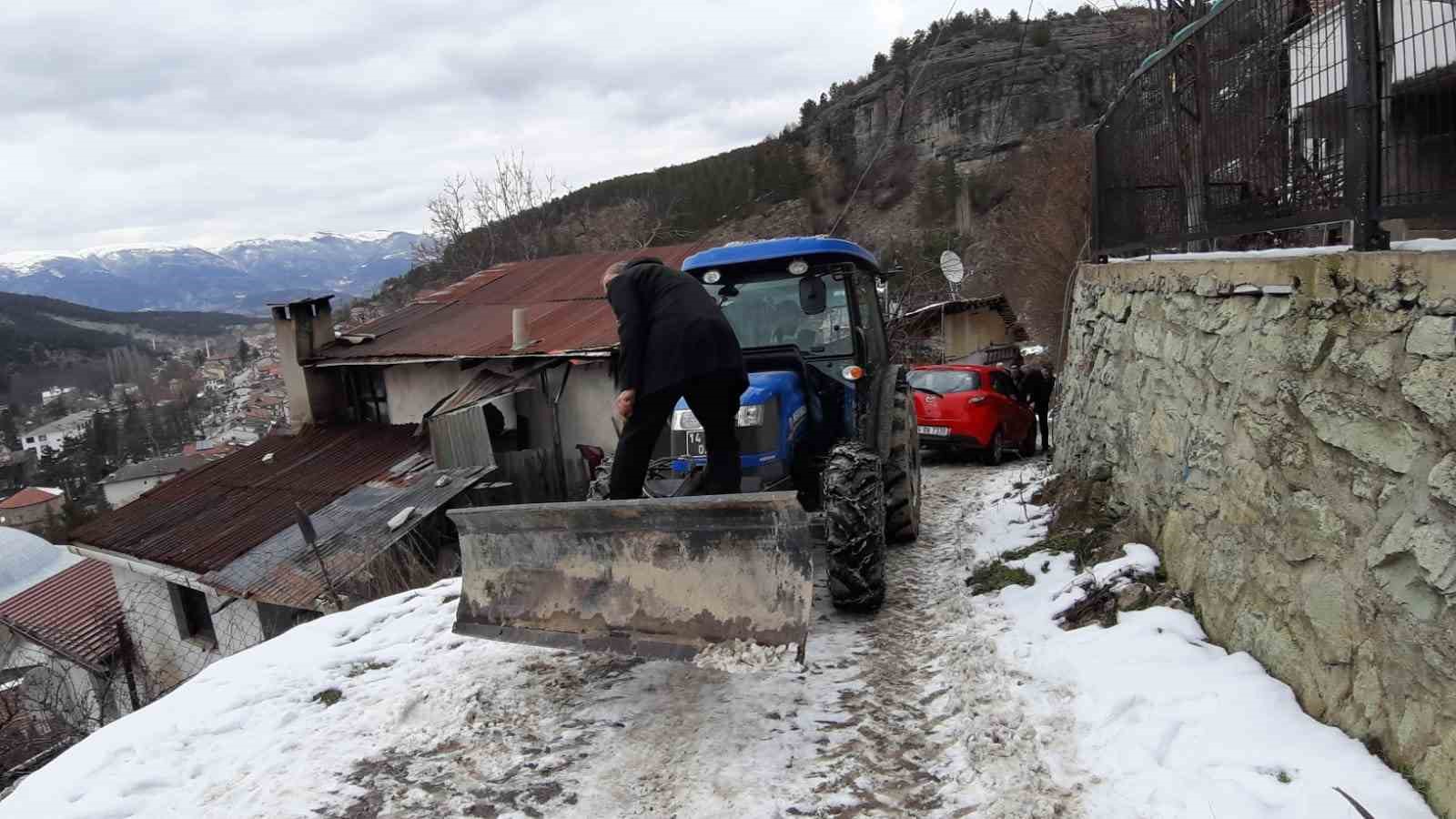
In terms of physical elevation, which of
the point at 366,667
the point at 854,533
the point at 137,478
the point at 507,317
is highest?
the point at 507,317

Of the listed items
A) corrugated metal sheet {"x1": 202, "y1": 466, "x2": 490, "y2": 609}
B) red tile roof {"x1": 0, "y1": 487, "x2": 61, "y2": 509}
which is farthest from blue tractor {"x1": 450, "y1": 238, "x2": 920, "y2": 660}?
red tile roof {"x1": 0, "y1": 487, "x2": 61, "y2": 509}

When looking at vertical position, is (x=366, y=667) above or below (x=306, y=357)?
below

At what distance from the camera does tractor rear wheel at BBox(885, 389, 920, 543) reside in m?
6.65

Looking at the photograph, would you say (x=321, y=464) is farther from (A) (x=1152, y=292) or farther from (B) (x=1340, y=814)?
(B) (x=1340, y=814)

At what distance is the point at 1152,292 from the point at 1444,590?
3.19 m

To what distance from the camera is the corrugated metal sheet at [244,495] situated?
1216 centimetres

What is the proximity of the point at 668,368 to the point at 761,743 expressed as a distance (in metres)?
1.90

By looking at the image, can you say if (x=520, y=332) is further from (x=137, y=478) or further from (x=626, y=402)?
(x=137, y=478)

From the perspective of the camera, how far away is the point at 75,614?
55.9 feet

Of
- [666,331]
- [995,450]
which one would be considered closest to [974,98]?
[995,450]

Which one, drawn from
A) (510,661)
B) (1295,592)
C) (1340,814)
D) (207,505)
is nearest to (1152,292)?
(1295,592)

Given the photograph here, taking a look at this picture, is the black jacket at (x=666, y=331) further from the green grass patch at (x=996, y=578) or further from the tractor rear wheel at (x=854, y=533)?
the green grass patch at (x=996, y=578)

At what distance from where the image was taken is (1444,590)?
2.30 m

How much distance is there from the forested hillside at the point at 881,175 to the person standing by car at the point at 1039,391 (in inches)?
850
